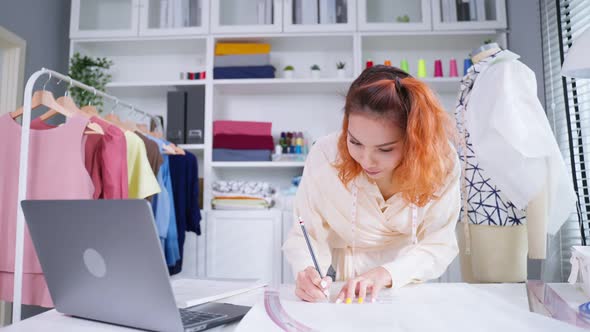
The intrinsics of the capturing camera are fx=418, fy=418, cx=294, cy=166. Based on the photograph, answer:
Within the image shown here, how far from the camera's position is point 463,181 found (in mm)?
1431

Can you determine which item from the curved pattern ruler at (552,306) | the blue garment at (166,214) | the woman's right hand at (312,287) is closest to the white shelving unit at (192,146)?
the blue garment at (166,214)

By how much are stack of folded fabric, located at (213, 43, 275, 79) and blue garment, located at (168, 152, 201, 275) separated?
673 mm

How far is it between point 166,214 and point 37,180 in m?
0.69

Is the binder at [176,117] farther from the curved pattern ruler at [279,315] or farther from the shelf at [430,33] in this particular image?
the curved pattern ruler at [279,315]

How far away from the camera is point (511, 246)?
4.24 feet

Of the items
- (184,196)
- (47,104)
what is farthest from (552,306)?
(184,196)

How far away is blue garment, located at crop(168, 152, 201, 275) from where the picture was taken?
2.29 m

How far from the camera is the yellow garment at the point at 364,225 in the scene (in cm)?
104

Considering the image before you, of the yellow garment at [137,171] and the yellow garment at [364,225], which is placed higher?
the yellow garment at [137,171]

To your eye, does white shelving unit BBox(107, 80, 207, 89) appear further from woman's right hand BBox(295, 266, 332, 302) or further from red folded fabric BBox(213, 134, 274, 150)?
woman's right hand BBox(295, 266, 332, 302)

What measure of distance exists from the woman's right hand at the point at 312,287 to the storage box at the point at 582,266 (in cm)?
53

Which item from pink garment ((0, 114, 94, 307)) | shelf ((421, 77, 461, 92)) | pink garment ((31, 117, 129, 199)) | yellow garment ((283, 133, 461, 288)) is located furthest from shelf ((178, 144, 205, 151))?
yellow garment ((283, 133, 461, 288))

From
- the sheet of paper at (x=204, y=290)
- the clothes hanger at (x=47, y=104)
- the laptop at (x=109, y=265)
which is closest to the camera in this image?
the laptop at (x=109, y=265)

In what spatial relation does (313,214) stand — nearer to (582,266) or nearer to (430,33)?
(582,266)
